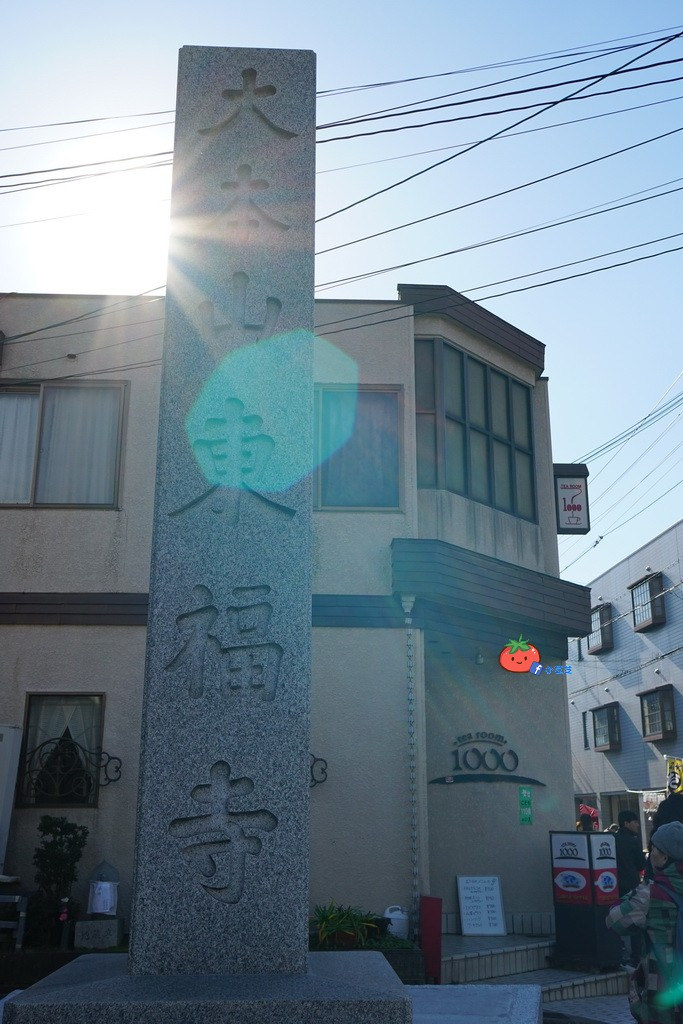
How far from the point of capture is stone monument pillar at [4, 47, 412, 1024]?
460cm

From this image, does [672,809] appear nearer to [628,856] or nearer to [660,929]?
[628,856]

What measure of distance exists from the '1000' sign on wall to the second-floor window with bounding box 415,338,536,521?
3.32 m

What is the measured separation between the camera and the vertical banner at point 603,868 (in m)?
12.8

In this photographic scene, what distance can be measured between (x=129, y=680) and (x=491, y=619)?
17.3 feet

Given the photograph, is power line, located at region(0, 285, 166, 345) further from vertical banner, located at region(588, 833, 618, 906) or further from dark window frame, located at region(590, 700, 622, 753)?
dark window frame, located at region(590, 700, 622, 753)

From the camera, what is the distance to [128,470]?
13102mm

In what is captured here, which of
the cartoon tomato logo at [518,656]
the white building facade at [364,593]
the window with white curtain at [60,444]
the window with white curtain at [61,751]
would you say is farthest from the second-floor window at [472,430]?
the window with white curtain at [61,751]

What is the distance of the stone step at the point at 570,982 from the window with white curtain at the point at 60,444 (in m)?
7.42

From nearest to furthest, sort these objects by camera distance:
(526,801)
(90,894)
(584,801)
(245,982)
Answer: (245,982) → (90,894) → (526,801) → (584,801)

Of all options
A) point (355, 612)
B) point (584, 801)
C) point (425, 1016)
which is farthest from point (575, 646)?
point (425, 1016)

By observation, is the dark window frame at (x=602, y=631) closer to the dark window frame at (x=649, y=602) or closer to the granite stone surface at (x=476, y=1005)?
the dark window frame at (x=649, y=602)

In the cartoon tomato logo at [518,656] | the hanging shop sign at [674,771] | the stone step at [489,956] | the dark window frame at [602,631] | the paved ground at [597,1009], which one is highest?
the dark window frame at [602,631]

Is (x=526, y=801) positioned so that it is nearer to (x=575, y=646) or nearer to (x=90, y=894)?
(x=90, y=894)

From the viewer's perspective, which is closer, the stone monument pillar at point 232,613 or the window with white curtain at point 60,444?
the stone monument pillar at point 232,613
